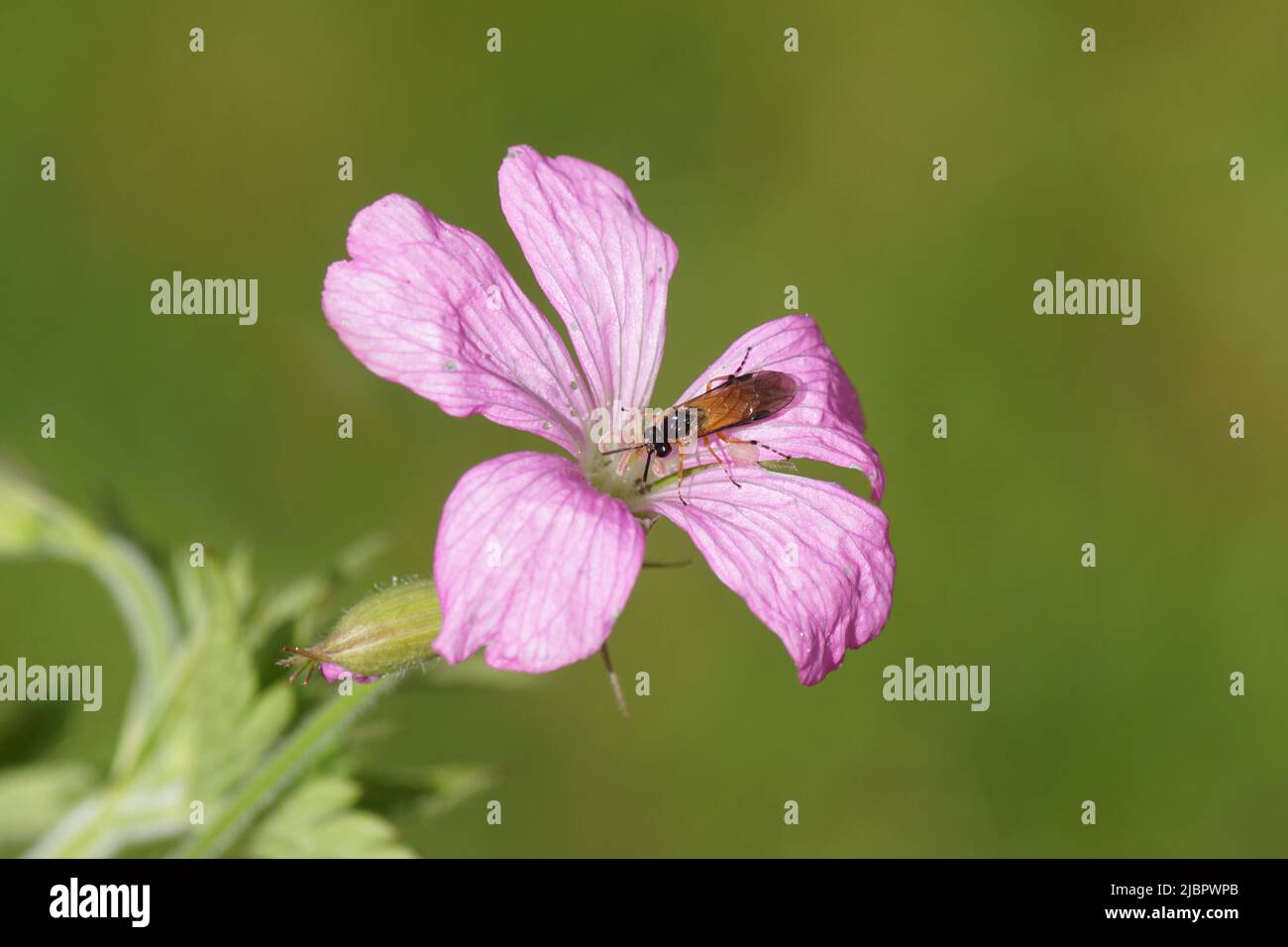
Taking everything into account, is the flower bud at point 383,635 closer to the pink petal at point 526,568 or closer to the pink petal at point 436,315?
the pink petal at point 526,568

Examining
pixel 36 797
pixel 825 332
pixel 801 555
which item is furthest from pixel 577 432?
pixel 825 332

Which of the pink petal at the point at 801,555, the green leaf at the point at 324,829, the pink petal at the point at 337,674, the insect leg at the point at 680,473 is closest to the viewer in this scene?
the pink petal at the point at 337,674

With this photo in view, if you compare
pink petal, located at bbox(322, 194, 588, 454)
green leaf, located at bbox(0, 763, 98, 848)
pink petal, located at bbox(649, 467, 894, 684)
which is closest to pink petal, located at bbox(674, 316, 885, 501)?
pink petal, located at bbox(649, 467, 894, 684)

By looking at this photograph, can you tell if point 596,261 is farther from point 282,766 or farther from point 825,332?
point 825,332

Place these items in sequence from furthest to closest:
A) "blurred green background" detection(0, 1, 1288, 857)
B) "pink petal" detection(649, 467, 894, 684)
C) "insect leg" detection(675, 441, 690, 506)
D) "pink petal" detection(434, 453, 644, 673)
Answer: "blurred green background" detection(0, 1, 1288, 857) < "insect leg" detection(675, 441, 690, 506) < "pink petal" detection(649, 467, 894, 684) < "pink petal" detection(434, 453, 644, 673)

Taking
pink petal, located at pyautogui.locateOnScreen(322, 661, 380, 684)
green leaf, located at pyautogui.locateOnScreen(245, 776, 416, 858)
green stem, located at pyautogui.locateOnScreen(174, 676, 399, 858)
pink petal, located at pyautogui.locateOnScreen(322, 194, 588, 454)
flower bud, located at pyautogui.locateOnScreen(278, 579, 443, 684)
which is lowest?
green leaf, located at pyautogui.locateOnScreen(245, 776, 416, 858)

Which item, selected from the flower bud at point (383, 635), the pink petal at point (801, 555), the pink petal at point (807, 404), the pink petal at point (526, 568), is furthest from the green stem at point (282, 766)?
the pink petal at point (807, 404)

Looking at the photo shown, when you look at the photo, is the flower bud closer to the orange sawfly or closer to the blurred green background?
the orange sawfly
